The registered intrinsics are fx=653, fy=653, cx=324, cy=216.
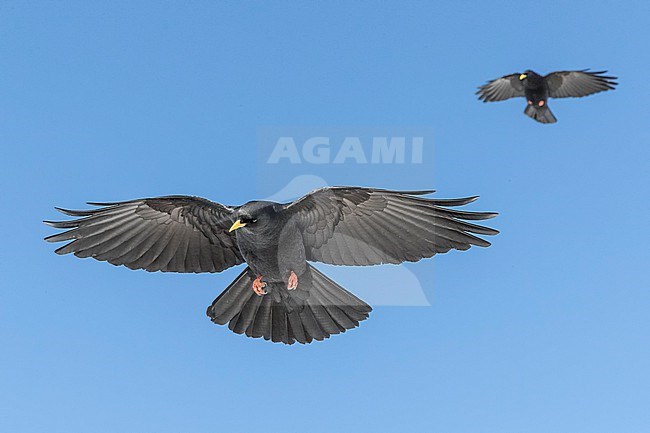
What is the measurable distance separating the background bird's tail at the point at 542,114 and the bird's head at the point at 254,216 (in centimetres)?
1470

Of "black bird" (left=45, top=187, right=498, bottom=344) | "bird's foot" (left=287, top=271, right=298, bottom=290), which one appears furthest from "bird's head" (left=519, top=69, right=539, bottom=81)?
"bird's foot" (left=287, top=271, right=298, bottom=290)

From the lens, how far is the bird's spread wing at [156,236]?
8.48 m

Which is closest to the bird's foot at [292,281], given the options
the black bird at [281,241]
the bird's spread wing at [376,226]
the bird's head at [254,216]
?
the black bird at [281,241]

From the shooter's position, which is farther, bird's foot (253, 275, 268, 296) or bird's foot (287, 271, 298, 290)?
bird's foot (253, 275, 268, 296)

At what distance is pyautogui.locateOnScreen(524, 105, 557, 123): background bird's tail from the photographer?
20.0 metres

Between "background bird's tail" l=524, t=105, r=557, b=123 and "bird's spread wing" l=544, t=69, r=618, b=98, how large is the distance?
834 mm

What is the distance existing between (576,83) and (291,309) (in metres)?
15.1

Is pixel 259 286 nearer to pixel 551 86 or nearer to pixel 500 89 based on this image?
pixel 551 86

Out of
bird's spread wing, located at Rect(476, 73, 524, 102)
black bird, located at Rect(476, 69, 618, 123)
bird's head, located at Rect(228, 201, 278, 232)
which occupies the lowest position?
bird's head, located at Rect(228, 201, 278, 232)

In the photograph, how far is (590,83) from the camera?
20.0 metres

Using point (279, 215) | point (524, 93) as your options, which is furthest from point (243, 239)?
point (524, 93)

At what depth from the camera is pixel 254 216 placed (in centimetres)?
745

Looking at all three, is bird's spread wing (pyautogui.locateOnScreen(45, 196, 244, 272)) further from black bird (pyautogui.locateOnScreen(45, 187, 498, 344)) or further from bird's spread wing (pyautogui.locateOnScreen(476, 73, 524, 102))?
bird's spread wing (pyautogui.locateOnScreen(476, 73, 524, 102))

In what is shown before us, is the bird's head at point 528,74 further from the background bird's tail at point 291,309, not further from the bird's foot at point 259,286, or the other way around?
the bird's foot at point 259,286
